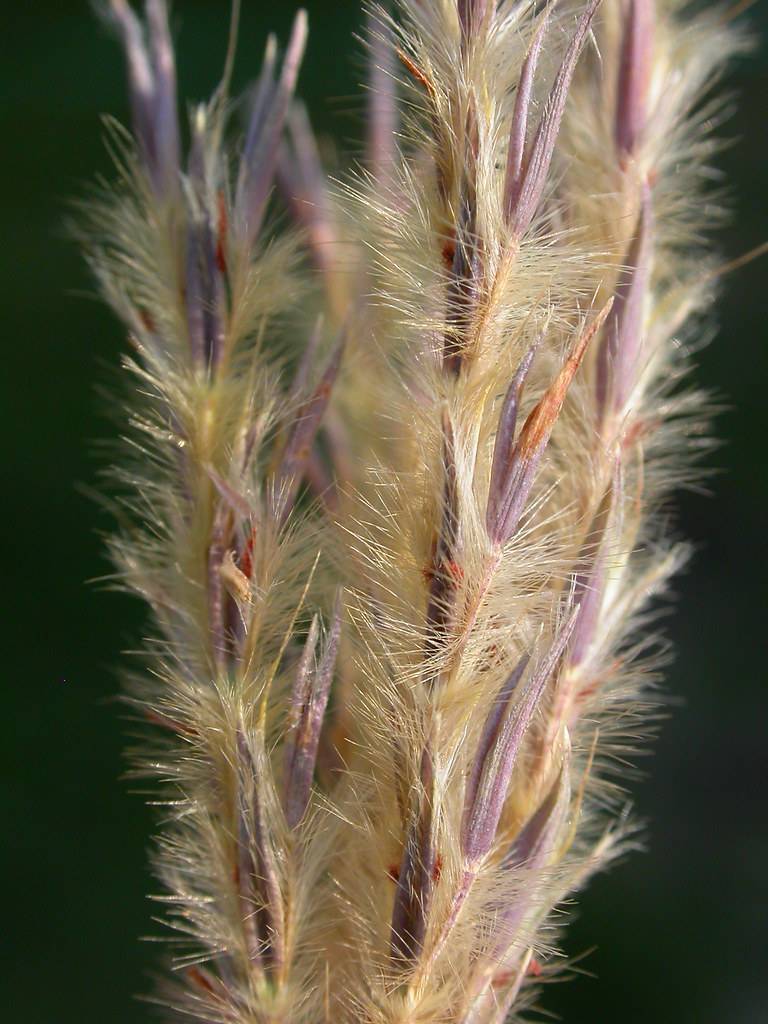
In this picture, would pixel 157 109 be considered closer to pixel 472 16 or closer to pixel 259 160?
pixel 259 160

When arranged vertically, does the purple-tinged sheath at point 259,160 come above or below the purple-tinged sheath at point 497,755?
above

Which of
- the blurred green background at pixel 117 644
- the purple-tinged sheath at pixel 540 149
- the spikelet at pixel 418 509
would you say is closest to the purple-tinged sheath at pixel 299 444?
the spikelet at pixel 418 509

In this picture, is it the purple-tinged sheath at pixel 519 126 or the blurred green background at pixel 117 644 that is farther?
the blurred green background at pixel 117 644

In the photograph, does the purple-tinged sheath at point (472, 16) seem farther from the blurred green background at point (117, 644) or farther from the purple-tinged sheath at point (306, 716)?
the blurred green background at point (117, 644)

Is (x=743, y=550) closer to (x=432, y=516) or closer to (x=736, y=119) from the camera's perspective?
(x=736, y=119)

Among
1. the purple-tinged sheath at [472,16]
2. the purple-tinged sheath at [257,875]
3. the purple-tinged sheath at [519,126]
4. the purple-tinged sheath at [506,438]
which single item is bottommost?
the purple-tinged sheath at [257,875]

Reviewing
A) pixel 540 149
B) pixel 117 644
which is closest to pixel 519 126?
pixel 540 149

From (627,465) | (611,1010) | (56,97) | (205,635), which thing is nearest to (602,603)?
(627,465)
